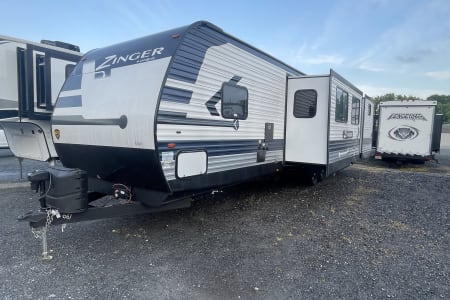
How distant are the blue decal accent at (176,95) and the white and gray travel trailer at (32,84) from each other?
4012 millimetres

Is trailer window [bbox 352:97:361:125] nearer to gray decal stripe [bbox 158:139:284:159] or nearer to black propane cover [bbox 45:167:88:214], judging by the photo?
gray decal stripe [bbox 158:139:284:159]

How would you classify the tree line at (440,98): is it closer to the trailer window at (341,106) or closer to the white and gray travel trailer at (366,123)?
the white and gray travel trailer at (366,123)

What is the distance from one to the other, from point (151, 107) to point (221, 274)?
6.96 feet

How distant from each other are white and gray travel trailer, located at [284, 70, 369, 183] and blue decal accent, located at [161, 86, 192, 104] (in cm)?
325

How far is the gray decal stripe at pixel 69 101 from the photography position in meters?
4.66

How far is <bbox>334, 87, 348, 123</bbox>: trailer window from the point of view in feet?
22.9

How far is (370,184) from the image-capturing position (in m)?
8.88

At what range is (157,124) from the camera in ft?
12.0

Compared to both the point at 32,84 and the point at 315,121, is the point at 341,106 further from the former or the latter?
the point at 32,84

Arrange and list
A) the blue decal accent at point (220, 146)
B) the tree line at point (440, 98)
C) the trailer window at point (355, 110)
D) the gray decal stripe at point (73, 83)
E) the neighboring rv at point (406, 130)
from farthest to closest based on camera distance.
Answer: the tree line at point (440, 98)
the neighboring rv at point (406, 130)
the trailer window at point (355, 110)
the gray decal stripe at point (73, 83)
the blue decal accent at point (220, 146)

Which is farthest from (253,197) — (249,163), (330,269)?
(330,269)

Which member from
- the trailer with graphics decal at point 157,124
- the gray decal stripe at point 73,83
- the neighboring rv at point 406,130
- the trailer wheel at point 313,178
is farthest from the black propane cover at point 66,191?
the neighboring rv at point 406,130

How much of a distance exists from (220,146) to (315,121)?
269cm

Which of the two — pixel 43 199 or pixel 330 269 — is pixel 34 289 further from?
pixel 330 269
